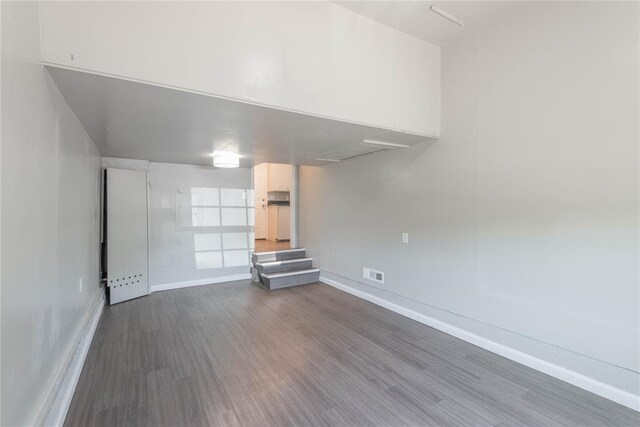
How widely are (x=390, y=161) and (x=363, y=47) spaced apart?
5.39 feet

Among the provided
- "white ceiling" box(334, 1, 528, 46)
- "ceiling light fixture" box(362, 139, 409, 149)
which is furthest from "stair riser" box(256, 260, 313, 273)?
"white ceiling" box(334, 1, 528, 46)

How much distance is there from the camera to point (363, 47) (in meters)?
2.60

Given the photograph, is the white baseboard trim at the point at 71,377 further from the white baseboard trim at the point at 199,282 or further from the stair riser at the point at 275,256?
the stair riser at the point at 275,256

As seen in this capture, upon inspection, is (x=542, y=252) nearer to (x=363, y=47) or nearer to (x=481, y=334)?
(x=481, y=334)

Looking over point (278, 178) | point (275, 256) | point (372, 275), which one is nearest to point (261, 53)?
point (372, 275)

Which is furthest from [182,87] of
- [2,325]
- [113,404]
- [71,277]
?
[113,404]

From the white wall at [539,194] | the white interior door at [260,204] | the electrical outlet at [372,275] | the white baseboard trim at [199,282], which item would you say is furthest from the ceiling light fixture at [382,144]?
the white interior door at [260,204]

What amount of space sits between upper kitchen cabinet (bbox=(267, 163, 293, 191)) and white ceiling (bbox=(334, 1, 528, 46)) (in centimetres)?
629

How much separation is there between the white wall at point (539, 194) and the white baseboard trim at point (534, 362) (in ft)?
0.15

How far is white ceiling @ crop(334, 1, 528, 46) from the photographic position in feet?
8.07

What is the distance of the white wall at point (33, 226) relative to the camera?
4.00 feet

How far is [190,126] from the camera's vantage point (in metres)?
2.77

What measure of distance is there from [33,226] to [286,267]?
4118 mm

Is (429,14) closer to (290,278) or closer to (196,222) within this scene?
(290,278)
